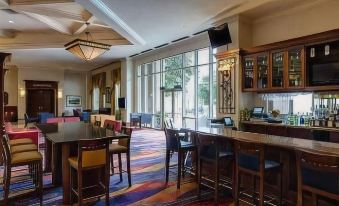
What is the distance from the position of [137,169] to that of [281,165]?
3.09m

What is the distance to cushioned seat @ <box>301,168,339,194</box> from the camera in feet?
7.47

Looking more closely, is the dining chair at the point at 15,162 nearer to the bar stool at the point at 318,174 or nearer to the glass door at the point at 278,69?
the bar stool at the point at 318,174

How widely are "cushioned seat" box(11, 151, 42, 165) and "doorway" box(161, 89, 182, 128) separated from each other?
7.34 meters

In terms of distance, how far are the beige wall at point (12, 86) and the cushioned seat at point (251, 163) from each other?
55.2 feet

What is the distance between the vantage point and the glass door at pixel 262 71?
5852 mm

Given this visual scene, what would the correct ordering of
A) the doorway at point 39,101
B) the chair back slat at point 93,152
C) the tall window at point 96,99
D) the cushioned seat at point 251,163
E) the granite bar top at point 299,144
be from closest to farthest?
1. the granite bar top at point 299,144
2. the cushioned seat at point 251,163
3. the chair back slat at point 93,152
4. the doorway at point 39,101
5. the tall window at point 96,99

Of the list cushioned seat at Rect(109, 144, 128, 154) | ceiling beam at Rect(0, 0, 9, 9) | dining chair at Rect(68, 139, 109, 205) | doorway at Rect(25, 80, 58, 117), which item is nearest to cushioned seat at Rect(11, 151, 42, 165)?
dining chair at Rect(68, 139, 109, 205)

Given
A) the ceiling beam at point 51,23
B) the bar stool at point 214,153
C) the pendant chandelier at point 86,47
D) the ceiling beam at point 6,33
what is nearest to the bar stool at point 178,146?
the bar stool at point 214,153

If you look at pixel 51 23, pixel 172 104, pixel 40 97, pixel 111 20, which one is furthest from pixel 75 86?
pixel 111 20

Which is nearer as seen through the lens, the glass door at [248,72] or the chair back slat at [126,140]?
the chair back slat at [126,140]

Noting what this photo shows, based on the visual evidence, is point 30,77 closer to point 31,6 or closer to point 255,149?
point 31,6

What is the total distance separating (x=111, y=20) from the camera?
6.74 meters

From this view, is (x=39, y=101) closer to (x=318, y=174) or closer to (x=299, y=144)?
(x=299, y=144)

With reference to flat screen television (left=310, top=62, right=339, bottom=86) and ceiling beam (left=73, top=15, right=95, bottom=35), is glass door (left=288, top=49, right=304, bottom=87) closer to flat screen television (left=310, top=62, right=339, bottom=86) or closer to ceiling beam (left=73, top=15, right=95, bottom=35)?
flat screen television (left=310, top=62, right=339, bottom=86)
